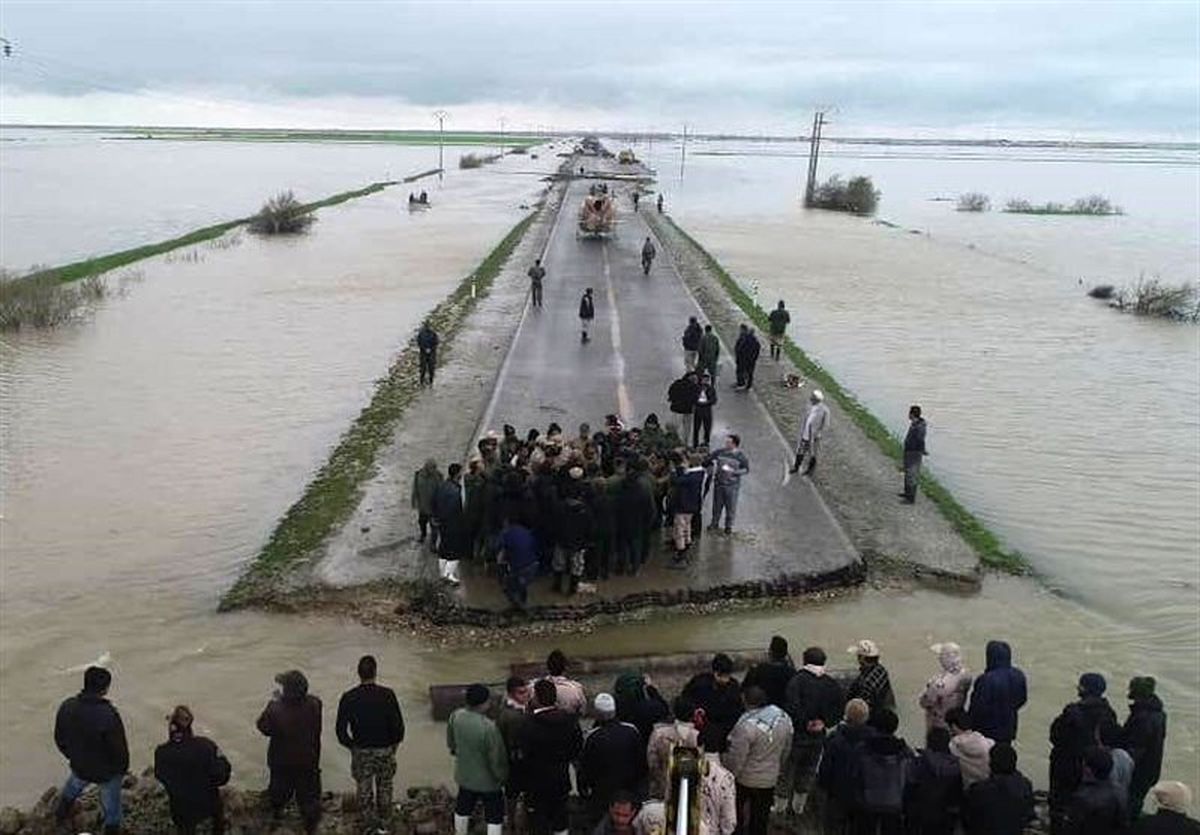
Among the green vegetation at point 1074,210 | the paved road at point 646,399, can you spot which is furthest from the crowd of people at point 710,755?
the green vegetation at point 1074,210

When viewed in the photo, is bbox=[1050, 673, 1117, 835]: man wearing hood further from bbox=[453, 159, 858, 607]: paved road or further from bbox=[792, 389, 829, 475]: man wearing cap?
bbox=[792, 389, 829, 475]: man wearing cap

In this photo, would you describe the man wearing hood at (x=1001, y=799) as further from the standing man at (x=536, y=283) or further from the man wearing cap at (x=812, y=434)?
the standing man at (x=536, y=283)

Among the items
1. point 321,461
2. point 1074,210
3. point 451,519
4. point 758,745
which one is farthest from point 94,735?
point 1074,210

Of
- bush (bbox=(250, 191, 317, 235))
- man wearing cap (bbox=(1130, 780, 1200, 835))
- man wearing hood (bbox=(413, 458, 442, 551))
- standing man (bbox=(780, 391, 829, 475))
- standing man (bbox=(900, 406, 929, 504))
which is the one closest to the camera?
man wearing cap (bbox=(1130, 780, 1200, 835))

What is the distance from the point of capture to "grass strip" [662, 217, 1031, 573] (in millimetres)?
14352

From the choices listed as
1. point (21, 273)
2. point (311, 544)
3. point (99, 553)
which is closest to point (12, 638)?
point (99, 553)

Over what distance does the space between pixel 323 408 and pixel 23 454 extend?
5.68 m

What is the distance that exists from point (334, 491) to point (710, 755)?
32.3ft

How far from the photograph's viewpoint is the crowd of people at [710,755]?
6.97 m

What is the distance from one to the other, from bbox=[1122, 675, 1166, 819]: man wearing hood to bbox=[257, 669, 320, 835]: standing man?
19.5 feet

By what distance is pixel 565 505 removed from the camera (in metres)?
11.4

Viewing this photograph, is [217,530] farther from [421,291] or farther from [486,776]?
[421,291]

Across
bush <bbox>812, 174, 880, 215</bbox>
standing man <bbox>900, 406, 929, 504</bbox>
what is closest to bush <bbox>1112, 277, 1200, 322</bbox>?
standing man <bbox>900, 406, 929, 504</bbox>

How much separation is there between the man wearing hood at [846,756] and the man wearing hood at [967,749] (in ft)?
2.02
